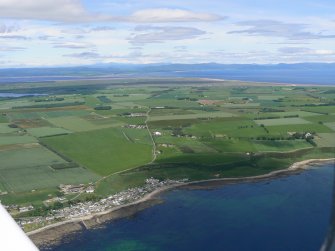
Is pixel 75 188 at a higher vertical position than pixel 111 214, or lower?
higher

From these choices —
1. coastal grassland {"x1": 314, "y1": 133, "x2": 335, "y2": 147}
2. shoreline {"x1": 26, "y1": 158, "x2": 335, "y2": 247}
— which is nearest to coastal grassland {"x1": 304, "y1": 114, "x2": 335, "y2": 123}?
coastal grassland {"x1": 314, "y1": 133, "x2": 335, "y2": 147}

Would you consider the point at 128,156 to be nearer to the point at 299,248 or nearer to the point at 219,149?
the point at 219,149

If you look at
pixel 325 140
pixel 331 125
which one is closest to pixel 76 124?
pixel 325 140

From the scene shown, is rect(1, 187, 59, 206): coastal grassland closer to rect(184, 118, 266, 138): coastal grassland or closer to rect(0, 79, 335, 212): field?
rect(0, 79, 335, 212): field

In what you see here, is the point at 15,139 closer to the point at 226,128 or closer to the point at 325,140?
the point at 226,128

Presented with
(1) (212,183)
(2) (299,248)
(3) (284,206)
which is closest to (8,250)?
(2) (299,248)
